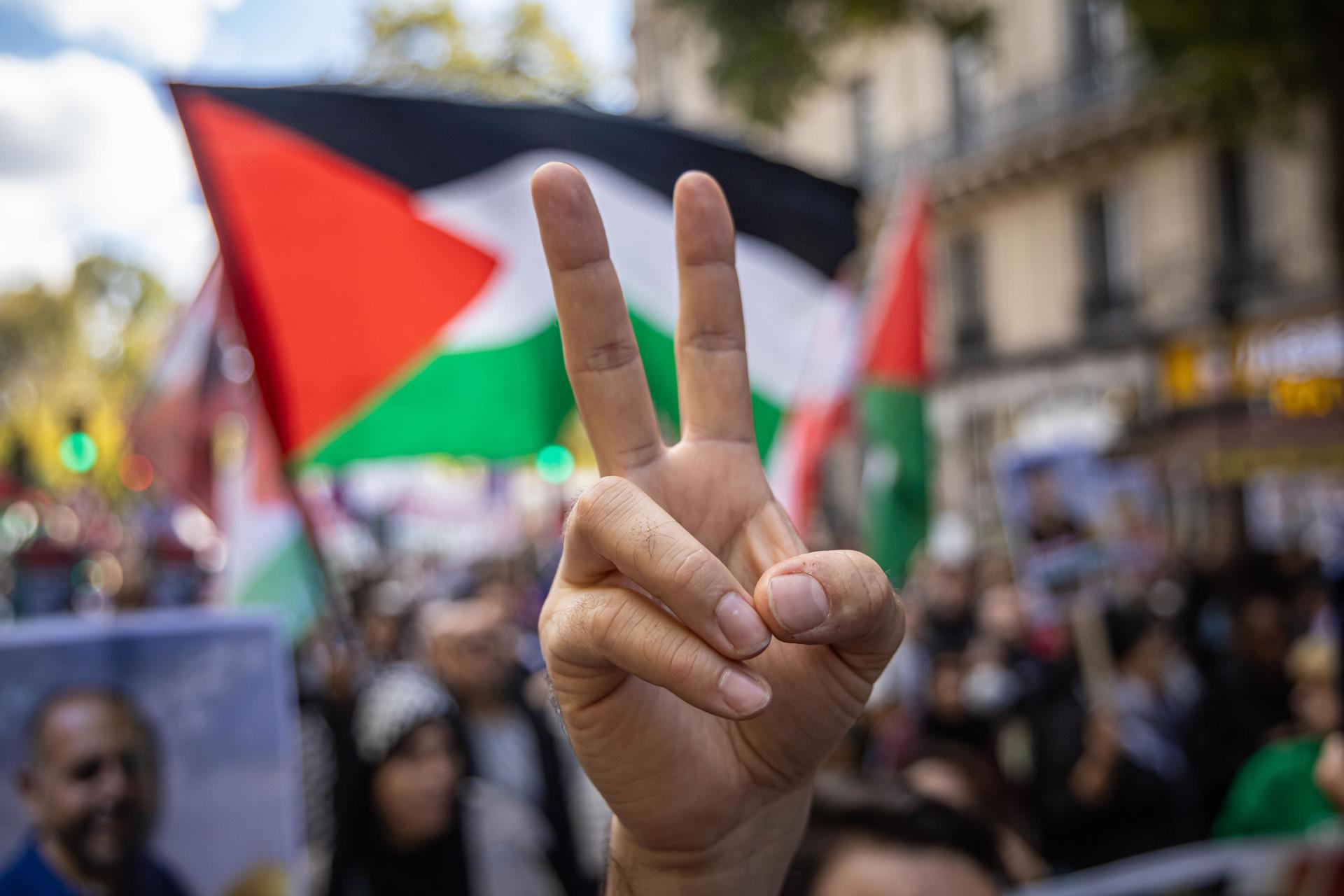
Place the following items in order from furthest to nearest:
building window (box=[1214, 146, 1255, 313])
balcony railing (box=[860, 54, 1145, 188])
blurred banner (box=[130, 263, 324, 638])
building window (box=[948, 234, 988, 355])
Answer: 1. building window (box=[948, 234, 988, 355])
2. balcony railing (box=[860, 54, 1145, 188])
3. building window (box=[1214, 146, 1255, 313])
4. blurred banner (box=[130, 263, 324, 638])

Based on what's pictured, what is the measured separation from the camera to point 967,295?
23047 millimetres

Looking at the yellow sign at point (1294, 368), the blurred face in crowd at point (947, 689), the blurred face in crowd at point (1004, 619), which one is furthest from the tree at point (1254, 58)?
the blurred face in crowd at point (947, 689)

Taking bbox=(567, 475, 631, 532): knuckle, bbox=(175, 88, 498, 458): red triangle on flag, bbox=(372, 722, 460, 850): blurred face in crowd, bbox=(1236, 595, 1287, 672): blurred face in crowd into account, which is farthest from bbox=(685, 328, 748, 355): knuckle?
bbox=(1236, 595, 1287, 672): blurred face in crowd

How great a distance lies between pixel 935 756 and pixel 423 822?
5.03 ft

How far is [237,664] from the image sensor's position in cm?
254

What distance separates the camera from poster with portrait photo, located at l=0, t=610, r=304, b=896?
216cm

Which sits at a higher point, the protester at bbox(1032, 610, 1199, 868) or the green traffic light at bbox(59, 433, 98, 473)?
the green traffic light at bbox(59, 433, 98, 473)

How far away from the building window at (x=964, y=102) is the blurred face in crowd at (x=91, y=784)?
2202 centimetres

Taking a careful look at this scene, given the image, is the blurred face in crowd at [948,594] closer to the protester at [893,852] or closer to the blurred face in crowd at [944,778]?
the blurred face in crowd at [944,778]

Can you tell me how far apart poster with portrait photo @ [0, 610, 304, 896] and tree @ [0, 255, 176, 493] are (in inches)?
824

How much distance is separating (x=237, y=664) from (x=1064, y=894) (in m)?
2.08

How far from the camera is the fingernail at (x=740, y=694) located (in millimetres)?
958

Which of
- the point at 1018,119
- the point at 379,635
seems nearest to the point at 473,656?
the point at 379,635

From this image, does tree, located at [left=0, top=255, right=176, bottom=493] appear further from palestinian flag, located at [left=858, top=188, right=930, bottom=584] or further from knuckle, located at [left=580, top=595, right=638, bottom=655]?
knuckle, located at [left=580, top=595, right=638, bottom=655]
